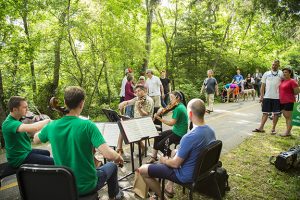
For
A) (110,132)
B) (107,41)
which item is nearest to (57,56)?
(107,41)

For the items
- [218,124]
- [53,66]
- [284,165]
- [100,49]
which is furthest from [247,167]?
[53,66]

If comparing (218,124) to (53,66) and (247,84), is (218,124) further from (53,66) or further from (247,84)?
(247,84)

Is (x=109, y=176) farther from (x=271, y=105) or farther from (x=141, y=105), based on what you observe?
(x=271, y=105)

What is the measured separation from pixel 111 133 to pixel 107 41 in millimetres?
7850

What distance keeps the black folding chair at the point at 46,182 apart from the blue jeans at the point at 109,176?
0.75m

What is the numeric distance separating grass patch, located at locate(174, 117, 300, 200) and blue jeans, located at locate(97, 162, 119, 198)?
110cm

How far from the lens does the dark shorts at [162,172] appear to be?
11.3 feet

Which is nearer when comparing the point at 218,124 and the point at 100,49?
the point at 218,124

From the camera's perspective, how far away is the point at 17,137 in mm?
3801

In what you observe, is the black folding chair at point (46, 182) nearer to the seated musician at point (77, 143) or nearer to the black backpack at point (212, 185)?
the seated musician at point (77, 143)

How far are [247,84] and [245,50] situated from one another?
6224 millimetres

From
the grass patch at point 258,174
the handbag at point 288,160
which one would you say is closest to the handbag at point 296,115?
the grass patch at point 258,174

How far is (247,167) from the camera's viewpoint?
5414 millimetres

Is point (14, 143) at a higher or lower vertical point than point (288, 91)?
lower
